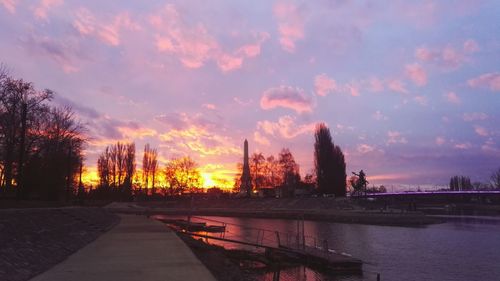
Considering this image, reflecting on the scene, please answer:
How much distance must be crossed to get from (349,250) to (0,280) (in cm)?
3312

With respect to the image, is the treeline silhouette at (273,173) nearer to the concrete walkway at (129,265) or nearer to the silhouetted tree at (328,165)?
the silhouetted tree at (328,165)

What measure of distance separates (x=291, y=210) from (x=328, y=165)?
30.1m

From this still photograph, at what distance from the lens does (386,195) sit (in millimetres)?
164500

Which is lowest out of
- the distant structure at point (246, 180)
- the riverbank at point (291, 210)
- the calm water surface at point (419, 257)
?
the calm water surface at point (419, 257)

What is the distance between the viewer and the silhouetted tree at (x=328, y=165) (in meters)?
134

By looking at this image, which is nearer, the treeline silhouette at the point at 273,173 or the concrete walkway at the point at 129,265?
the concrete walkway at the point at 129,265

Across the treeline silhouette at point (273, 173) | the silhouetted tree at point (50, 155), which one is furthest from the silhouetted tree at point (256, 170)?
the silhouetted tree at point (50, 155)

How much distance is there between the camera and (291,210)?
110m

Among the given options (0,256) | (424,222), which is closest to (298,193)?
(424,222)

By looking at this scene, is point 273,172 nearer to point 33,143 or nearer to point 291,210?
point 291,210

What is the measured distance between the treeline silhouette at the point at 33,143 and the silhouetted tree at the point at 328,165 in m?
82.6

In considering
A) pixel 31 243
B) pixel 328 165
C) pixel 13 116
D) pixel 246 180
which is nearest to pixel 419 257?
pixel 31 243

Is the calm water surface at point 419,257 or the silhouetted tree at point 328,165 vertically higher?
the silhouetted tree at point 328,165

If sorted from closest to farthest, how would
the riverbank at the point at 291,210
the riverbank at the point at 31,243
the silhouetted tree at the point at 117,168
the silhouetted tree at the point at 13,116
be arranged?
1. the riverbank at the point at 31,243
2. the silhouetted tree at the point at 13,116
3. the riverbank at the point at 291,210
4. the silhouetted tree at the point at 117,168
